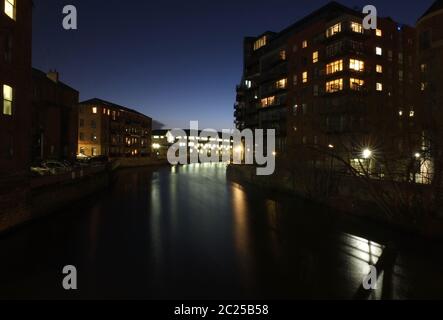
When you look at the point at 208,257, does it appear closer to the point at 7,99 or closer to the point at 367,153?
the point at 367,153

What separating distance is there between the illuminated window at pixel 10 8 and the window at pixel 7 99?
4.34m

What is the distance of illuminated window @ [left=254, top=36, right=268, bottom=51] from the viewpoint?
6347 cm

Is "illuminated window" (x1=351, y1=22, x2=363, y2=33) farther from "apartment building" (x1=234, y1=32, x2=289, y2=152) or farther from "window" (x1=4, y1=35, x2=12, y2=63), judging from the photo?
"window" (x1=4, y1=35, x2=12, y2=63)

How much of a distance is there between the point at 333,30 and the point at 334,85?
26.7 ft

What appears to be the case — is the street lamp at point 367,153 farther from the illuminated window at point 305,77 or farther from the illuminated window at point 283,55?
the illuminated window at point 283,55

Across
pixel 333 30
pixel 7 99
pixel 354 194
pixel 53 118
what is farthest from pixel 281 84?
pixel 7 99

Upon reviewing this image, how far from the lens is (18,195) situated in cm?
1845

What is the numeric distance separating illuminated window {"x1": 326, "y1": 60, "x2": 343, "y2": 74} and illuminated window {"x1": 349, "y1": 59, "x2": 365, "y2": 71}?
1.28 metres

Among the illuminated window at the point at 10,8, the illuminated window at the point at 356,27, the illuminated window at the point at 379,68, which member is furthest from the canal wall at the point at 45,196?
the illuminated window at the point at 379,68

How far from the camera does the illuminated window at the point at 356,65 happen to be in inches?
1634

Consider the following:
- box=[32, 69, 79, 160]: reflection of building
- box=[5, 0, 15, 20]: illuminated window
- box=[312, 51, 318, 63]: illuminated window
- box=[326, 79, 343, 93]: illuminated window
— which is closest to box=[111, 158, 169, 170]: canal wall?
box=[32, 69, 79, 160]: reflection of building
